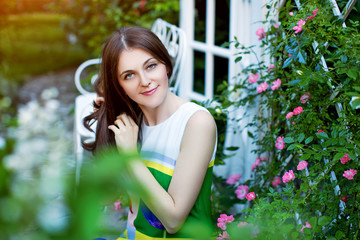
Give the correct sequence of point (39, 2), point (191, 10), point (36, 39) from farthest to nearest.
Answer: point (36, 39), point (39, 2), point (191, 10)

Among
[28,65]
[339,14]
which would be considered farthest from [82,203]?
[28,65]

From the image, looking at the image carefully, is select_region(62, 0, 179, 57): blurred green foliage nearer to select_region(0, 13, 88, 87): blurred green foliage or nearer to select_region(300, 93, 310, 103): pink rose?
select_region(0, 13, 88, 87): blurred green foliage

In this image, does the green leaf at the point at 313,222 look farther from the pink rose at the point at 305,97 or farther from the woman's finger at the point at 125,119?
the woman's finger at the point at 125,119

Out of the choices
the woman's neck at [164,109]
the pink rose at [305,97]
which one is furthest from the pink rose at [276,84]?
the woman's neck at [164,109]

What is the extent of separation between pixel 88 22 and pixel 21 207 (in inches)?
218

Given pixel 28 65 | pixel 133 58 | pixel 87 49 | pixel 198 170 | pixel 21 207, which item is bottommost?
pixel 28 65

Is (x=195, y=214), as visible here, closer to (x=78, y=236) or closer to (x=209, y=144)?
(x=209, y=144)

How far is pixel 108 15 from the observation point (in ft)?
16.3

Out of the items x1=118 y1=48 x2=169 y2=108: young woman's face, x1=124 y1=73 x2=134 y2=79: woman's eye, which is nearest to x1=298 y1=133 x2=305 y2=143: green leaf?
x1=118 y1=48 x2=169 y2=108: young woman's face

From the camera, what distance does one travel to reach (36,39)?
26.7ft

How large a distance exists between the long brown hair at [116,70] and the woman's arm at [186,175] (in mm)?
287

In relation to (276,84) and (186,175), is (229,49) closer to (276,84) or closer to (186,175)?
(276,84)

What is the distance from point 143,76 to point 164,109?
0.20 meters

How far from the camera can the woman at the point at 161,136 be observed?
1398mm
